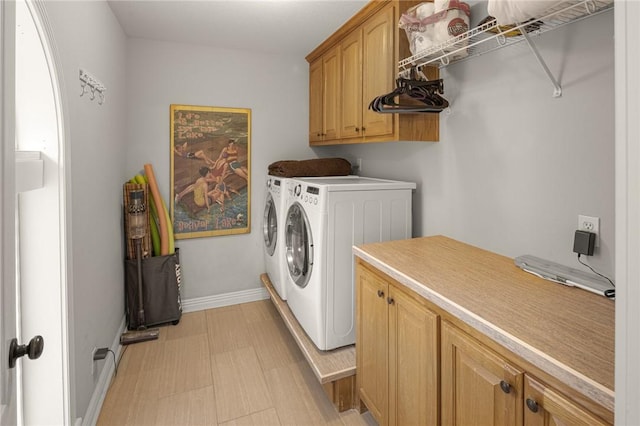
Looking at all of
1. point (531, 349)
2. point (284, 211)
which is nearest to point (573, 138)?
point (531, 349)

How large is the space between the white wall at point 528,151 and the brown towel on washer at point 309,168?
0.90m

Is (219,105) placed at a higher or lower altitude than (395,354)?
higher

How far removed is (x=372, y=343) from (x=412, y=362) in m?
0.33

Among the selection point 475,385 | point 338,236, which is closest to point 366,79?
point 338,236

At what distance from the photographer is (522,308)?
3.41 feet

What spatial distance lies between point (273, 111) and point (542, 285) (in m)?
2.73

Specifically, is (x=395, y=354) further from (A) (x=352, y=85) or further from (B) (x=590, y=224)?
(A) (x=352, y=85)

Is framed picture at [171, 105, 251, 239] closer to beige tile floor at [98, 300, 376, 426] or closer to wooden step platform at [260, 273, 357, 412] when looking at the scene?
beige tile floor at [98, 300, 376, 426]

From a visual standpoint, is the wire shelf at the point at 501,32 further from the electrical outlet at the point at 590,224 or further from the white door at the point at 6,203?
the white door at the point at 6,203

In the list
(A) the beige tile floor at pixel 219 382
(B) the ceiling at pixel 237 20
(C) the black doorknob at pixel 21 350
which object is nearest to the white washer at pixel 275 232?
(A) the beige tile floor at pixel 219 382

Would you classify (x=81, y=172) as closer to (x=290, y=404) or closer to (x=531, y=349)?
(x=290, y=404)

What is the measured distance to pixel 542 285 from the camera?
124 cm

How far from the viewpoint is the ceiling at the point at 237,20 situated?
2.25 meters

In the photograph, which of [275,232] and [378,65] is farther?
[275,232]
